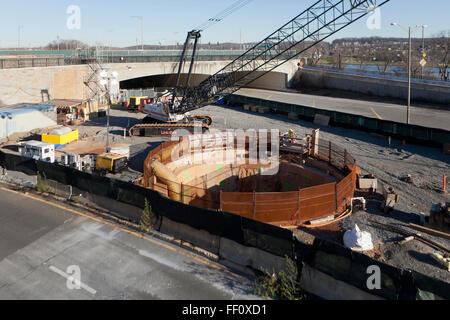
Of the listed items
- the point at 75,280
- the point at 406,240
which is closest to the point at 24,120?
the point at 75,280

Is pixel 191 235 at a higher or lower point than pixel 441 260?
higher

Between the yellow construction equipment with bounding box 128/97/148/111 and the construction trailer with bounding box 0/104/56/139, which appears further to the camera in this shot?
the yellow construction equipment with bounding box 128/97/148/111

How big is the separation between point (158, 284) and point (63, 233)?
5.22m

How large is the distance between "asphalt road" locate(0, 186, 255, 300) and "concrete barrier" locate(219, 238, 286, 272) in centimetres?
66

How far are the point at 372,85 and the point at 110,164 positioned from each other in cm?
5437

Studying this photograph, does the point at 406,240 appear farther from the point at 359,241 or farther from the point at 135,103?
the point at 135,103

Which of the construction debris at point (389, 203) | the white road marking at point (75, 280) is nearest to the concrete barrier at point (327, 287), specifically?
the white road marking at point (75, 280)

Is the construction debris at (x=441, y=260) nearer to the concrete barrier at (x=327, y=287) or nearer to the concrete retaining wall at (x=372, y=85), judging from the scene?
the concrete barrier at (x=327, y=287)

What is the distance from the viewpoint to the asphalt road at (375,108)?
149 ft

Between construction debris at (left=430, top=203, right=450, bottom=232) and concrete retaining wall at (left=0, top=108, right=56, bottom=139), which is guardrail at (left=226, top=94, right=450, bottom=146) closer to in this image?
construction debris at (left=430, top=203, right=450, bottom=232)

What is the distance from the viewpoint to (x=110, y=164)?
2447 centimetres

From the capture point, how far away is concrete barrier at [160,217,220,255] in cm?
1349

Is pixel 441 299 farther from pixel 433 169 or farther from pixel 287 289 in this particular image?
pixel 433 169
